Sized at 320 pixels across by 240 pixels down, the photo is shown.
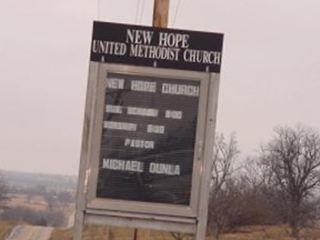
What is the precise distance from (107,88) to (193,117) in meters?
1.04

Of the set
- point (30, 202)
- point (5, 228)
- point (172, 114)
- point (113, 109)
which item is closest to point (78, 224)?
point (113, 109)

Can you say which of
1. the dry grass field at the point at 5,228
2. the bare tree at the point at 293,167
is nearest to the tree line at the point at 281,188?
the bare tree at the point at 293,167

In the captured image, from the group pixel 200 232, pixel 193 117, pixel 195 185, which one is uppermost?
pixel 193 117

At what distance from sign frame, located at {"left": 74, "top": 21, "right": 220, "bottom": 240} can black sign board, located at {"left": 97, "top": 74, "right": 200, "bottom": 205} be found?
7 centimetres

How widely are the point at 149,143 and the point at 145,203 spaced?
0.67 meters

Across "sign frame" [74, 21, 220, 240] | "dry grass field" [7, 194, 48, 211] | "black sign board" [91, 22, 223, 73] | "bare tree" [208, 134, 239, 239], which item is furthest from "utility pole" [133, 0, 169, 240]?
"dry grass field" [7, 194, 48, 211]

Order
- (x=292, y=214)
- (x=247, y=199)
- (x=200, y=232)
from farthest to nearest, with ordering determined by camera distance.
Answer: (x=247, y=199) < (x=292, y=214) < (x=200, y=232)

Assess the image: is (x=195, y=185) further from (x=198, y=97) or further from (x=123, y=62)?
(x=123, y=62)

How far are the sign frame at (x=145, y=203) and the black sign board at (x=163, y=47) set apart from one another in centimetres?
9

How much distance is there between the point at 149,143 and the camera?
848cm

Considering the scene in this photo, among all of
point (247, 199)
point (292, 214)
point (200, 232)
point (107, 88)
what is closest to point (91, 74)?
point (107, 88)

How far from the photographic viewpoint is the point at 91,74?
8711 mm

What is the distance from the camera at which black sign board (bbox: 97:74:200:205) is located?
27.8 ft

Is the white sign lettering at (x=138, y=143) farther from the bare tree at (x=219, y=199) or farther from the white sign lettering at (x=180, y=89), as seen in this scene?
the bare tree at (x=219, y=199)
